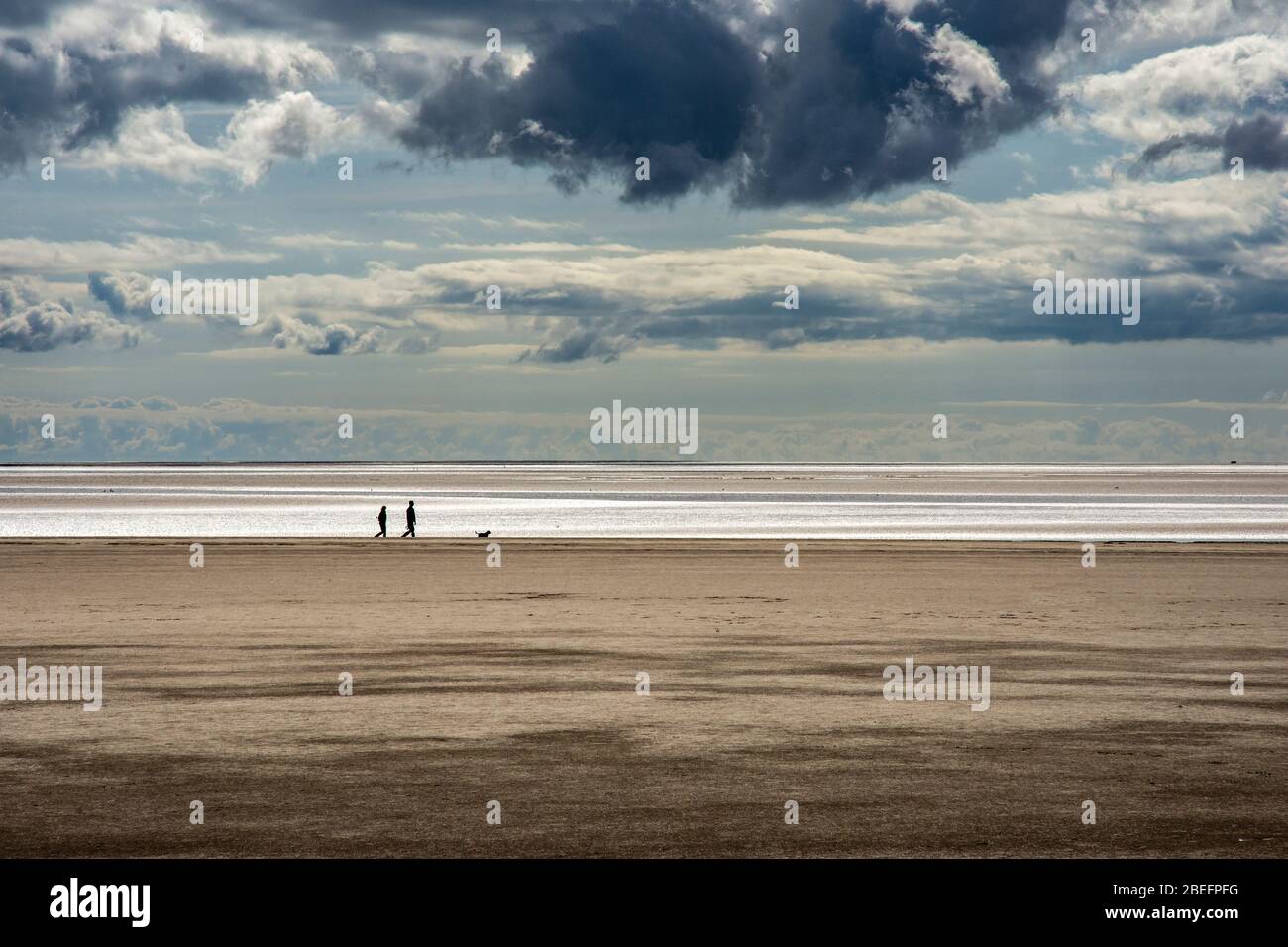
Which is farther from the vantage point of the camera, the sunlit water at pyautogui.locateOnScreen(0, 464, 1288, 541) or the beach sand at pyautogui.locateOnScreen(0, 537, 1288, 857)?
the sunlit water at pyautogui.locateOnScreen(0, 464, 1288, 541)

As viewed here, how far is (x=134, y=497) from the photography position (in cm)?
13100

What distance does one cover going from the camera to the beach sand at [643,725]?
1251 centimetres

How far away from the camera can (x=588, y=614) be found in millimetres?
31891

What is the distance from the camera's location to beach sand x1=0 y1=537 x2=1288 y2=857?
12.5 m

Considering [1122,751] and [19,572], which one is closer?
[1122,751]

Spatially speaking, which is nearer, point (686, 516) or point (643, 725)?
point (643, 725)

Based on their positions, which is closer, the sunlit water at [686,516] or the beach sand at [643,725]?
the beach sand at [643,725]

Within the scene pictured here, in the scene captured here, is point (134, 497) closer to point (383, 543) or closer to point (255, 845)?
point (383, 543)

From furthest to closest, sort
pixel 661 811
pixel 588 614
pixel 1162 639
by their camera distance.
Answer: pixel 588 614 → pixel 1162 639 → pixel 661 811

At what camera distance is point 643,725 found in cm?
1786

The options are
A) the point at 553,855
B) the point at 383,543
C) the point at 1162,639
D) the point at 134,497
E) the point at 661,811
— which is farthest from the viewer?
the point at 134,497

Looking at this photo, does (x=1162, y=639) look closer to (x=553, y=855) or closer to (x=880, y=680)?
(x=880, y=680)
